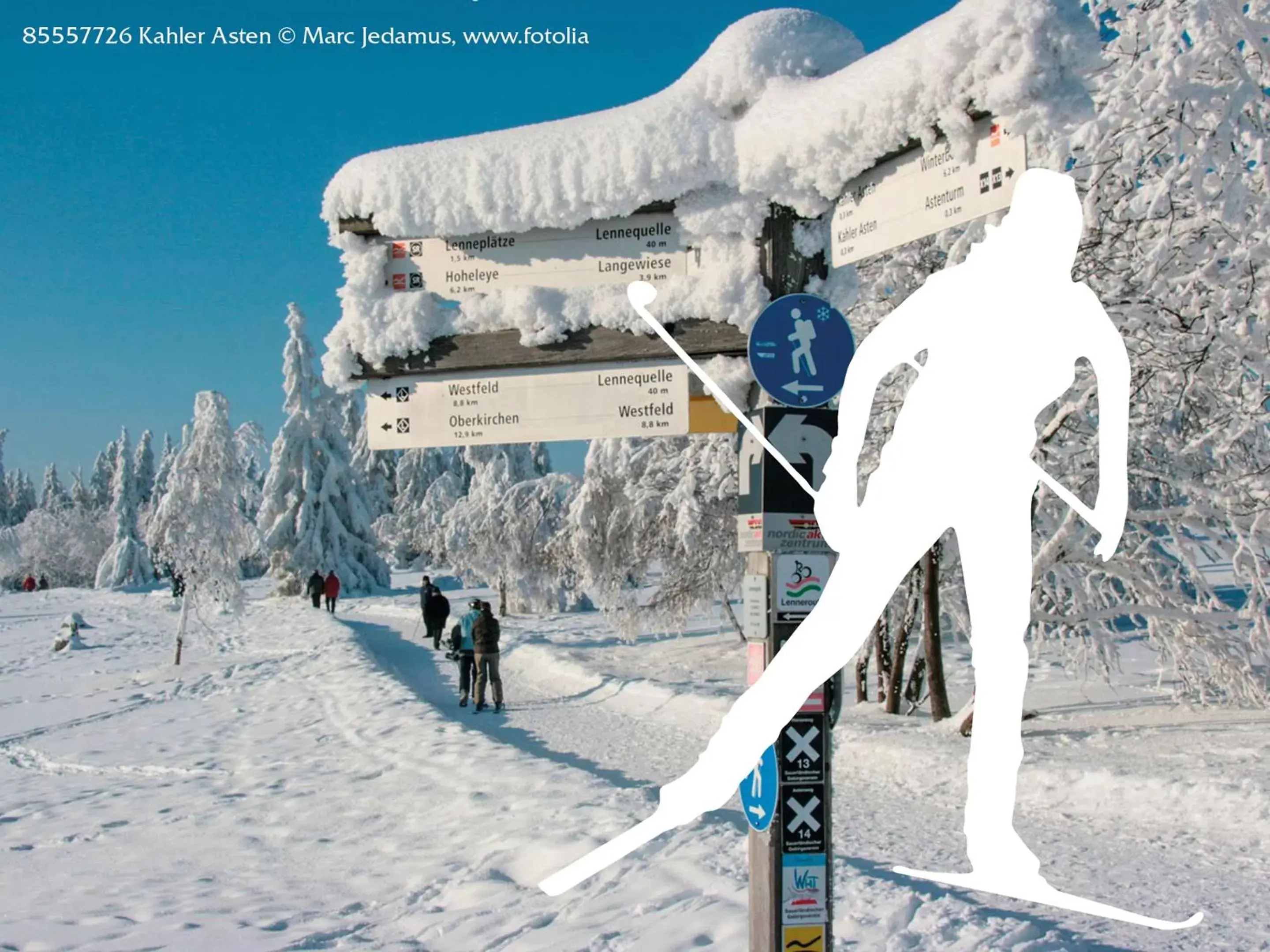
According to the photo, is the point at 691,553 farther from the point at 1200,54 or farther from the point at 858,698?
the point at 1200,54

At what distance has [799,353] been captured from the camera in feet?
11.9

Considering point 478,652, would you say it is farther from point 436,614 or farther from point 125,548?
point 125,548

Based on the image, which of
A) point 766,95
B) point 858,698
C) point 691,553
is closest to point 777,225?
point 766,95

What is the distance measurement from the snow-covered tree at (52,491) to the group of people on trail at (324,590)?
7555 cm

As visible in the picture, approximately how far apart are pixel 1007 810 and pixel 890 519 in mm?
1359

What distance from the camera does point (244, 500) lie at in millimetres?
30594

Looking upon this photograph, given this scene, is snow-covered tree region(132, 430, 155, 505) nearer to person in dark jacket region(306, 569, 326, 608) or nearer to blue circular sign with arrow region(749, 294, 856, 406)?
person in dark jacket region(306, 569, 326, 608)

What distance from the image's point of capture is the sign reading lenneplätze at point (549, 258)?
13.7 ft

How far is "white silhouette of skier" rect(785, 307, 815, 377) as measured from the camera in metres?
3.63

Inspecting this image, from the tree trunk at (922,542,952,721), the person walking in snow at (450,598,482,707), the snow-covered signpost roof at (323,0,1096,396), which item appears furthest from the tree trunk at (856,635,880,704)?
the snow-covered signpost roof at (323,0,1096,396)

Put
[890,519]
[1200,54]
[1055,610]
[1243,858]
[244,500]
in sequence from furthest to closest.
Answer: [244,500] < [1055,610] < [1200,54] < [1243,858] < [890,519]

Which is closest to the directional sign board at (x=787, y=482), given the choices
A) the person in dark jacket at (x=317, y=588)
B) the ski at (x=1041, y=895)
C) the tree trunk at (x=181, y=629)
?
the ski at (x=1041, y=895)

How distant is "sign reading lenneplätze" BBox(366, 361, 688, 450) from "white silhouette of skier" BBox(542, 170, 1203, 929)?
0.58 metres

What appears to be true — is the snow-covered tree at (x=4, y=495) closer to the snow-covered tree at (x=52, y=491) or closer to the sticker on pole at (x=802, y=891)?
the snow-covered tree at (x=52, y=491)
